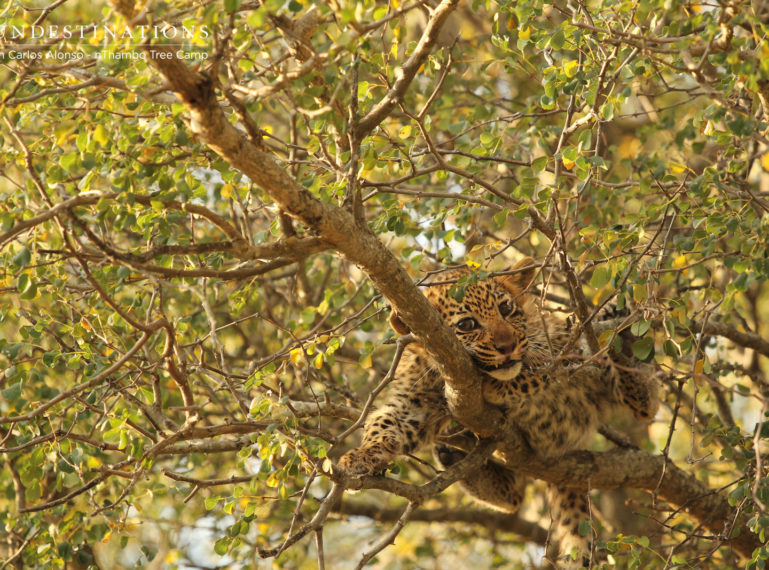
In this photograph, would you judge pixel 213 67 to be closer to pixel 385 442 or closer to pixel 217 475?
pixel 385 442

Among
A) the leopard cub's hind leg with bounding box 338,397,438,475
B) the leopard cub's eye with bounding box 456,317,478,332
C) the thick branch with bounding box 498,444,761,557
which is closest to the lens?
the leopard cub's hind leg with bounding box 338,397,438,475

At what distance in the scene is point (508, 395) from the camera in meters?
5.67

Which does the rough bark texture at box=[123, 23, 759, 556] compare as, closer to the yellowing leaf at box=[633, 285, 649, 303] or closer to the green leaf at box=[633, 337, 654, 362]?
the green leaf at box=[633, 337, 654, 362]

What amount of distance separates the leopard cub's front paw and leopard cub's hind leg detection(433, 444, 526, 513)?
146cm

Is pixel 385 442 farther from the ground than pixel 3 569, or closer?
farther from the ground

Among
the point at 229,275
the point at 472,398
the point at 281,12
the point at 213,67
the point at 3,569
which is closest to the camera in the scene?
the point at 213,67

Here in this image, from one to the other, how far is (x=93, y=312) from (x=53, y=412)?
0.66 meters

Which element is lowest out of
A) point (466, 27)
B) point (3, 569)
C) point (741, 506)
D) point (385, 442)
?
point (741, 506)

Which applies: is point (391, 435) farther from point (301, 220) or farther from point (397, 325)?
point (301, 220)

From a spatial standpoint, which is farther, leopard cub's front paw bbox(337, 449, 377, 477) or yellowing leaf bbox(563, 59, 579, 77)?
leopard cub's front paw bbox(337, 449, 377, 477)

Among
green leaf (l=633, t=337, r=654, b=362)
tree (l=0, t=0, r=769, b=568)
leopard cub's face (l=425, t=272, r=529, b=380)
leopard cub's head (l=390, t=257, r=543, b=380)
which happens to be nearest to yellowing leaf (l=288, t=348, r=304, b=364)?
tree (l=0, t=0, r=769, b=568)

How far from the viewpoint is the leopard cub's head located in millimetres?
5504

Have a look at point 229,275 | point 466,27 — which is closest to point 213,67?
point 229,275

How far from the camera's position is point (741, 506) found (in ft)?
14.5
